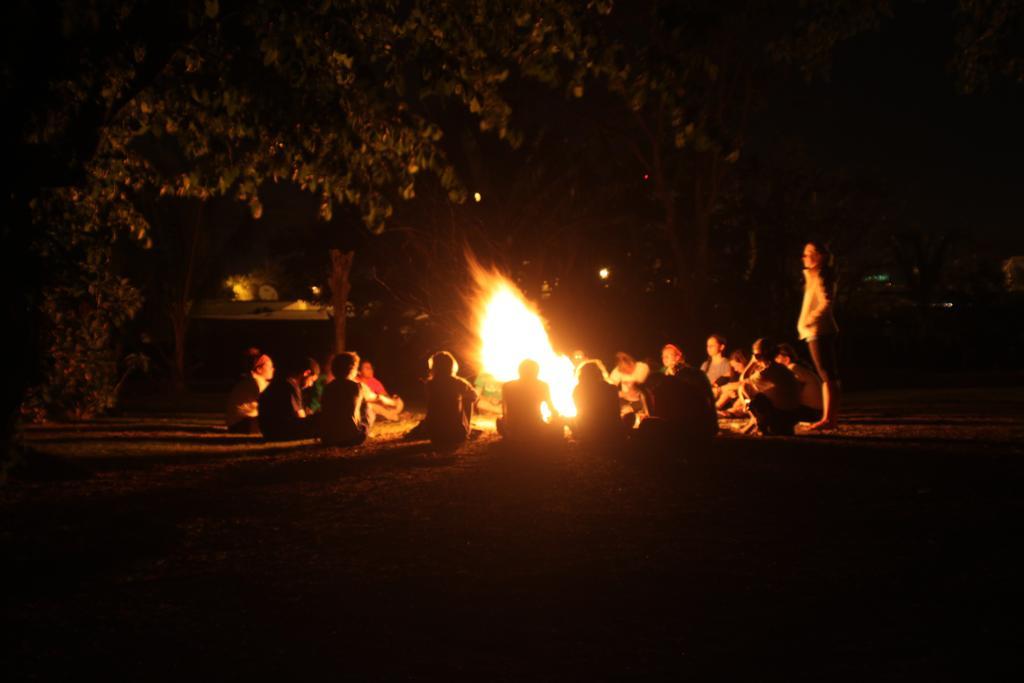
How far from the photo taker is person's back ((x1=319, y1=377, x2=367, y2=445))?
37.2 feet

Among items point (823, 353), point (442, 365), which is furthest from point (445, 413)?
point (823, 353)

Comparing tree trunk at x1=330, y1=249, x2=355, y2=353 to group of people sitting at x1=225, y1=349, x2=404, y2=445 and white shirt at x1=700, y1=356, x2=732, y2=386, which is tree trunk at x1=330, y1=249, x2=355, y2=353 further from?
white shirt at x1=700, y1=356, x2=732, y2=386

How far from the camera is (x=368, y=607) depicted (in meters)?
4.95

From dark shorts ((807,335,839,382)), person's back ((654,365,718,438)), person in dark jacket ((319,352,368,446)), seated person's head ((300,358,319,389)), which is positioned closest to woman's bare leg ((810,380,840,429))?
dark shorts ((807,335,839,382))

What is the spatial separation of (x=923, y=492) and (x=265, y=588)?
4.79 metres

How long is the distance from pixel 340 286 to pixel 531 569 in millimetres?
22077

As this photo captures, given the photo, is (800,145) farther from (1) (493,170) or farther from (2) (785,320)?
(1) (493,170)

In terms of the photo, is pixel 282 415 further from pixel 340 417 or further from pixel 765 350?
pixel 765 350

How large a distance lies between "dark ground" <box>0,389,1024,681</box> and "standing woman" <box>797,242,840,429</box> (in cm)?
201

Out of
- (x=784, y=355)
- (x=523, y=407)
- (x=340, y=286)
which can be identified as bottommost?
(x=523, y=407)

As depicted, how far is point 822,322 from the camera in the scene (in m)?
11.1

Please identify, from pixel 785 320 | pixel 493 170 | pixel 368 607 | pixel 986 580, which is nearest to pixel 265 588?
pixel 368 607

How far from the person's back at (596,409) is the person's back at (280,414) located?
11.9 ft

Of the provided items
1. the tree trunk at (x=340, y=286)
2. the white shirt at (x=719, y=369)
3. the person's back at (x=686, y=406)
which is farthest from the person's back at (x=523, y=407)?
the tree trunk at (x=340, y=286)
